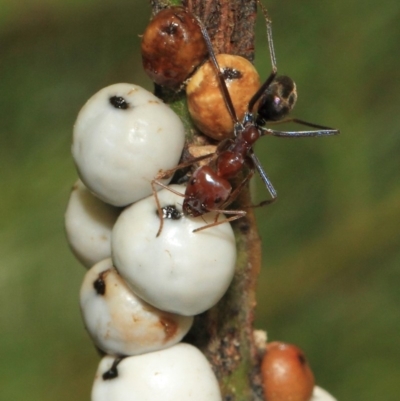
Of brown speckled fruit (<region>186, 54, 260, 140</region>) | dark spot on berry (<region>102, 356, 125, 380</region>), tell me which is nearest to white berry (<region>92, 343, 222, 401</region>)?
dark spot on berry (<region>102, 356, 125, 380</region>)

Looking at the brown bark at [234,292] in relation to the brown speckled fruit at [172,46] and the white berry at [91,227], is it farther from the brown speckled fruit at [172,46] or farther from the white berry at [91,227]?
the white berry at [91,227]

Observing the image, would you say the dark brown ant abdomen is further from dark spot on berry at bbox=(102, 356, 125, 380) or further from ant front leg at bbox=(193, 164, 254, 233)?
dark spot on berry at bbox=(102, 356, 125, 380)

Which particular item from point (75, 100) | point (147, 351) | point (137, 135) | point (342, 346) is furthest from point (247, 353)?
point (75, 100)

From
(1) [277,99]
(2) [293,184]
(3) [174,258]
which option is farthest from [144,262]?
(2) [293,184]

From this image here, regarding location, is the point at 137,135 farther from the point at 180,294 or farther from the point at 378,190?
the point at 378,190

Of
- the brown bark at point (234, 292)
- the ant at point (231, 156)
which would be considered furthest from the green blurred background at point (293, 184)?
the brown bark at point (234, 292)

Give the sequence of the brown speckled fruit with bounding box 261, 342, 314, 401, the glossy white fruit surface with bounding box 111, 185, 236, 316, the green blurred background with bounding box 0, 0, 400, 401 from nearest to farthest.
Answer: the glossy white fruit surface with bounding box 111, 185, 236, 316 → the brown speckled fruit with bounding box 261, 342, 314, 401 → the green blurred background with bounding box 0, 0, 400, 401
